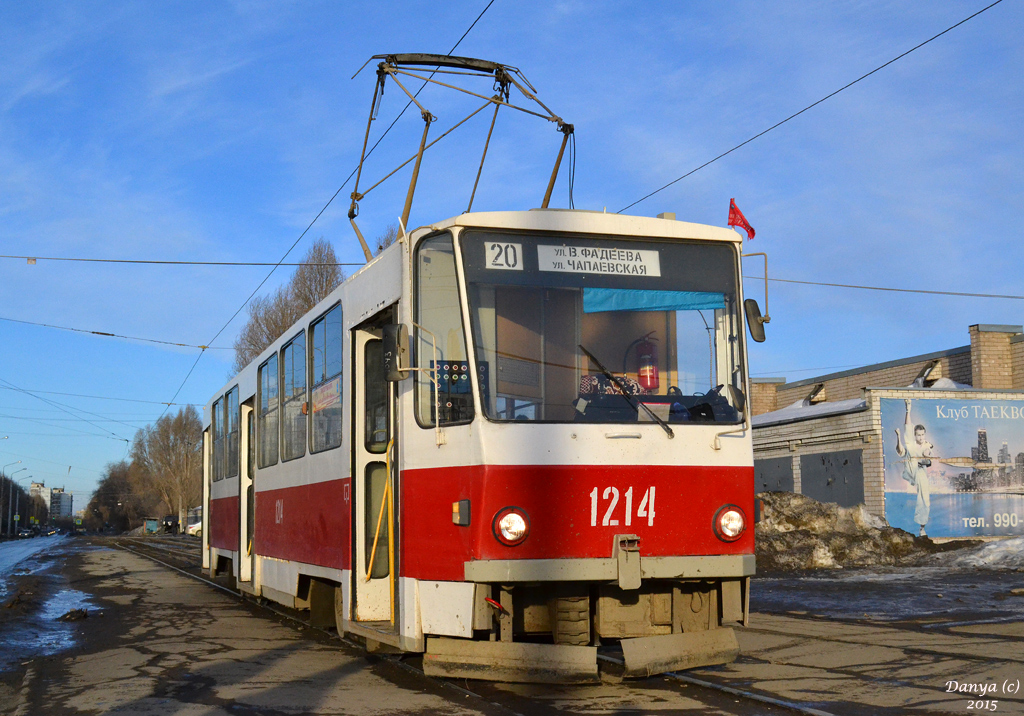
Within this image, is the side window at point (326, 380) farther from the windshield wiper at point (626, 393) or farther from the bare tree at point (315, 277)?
the bare tree at point (315, 277)

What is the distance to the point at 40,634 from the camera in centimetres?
1134

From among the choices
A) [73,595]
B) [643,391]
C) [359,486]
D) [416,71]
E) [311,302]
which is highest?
[311,302]

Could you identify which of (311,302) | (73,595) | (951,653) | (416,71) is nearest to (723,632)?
(951,653)

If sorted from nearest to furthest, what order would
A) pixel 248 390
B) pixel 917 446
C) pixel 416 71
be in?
pixel 416 71
pixel 248 390
pixel 917 446

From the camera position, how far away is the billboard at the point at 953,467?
23.6 metres

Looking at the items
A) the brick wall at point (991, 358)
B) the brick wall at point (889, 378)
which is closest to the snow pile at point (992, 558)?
the brick wall at point (991, 358)

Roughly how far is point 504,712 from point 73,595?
41.1 ft

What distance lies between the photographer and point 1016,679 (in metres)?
7.24

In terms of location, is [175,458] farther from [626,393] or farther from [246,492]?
[626,393]

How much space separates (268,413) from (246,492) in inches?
93.0

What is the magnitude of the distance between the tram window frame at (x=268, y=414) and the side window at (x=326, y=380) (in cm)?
172

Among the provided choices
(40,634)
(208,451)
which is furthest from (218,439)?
(40,634)

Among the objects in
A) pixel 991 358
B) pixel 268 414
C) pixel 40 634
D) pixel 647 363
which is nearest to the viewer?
pixel 647 363

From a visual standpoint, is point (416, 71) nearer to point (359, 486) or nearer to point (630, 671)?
point (359, 486)
